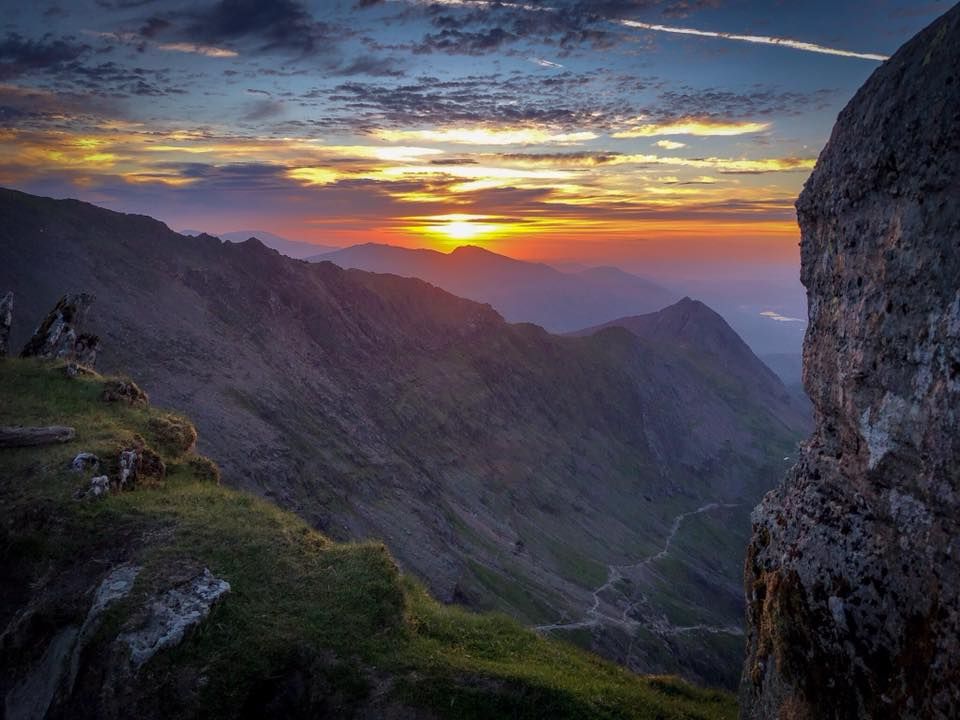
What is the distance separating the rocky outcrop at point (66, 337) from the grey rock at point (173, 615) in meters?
26.6

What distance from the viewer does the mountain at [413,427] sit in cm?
7794

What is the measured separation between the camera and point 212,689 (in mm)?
15680

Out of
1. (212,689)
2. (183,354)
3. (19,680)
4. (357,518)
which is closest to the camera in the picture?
(212,689)

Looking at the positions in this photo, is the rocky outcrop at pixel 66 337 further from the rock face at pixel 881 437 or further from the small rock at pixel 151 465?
the rock face at pixel 881 437

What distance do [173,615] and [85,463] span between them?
31.9 ft

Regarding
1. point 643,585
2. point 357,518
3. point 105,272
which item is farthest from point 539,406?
point 105,272

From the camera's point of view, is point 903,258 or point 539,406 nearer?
point 903,258

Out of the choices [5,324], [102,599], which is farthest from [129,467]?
[5,324]

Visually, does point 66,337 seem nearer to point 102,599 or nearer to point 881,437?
point 102,599

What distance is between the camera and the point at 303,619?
17.9 m

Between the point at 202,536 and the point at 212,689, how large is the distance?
19.5ft

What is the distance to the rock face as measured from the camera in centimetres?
1180

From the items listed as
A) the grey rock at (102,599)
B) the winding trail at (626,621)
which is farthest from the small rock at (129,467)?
the winding trail at (626,621)

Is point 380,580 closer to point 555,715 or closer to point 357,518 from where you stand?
point 555,715
